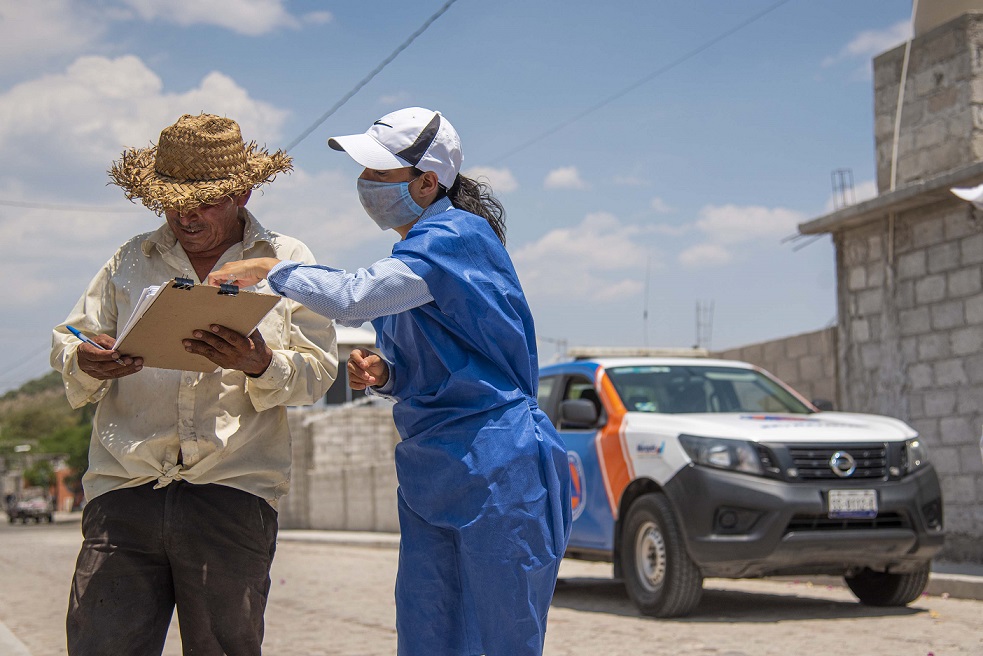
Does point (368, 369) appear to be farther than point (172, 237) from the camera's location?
No

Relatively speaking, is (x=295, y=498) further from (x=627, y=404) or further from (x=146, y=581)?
(x=146, y=581)

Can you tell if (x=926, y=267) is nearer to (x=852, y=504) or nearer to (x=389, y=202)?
(x=852, y=504)

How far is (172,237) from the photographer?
3.53 metres

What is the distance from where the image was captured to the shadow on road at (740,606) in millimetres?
8188

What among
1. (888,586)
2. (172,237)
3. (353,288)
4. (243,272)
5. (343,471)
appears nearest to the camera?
(353,288)

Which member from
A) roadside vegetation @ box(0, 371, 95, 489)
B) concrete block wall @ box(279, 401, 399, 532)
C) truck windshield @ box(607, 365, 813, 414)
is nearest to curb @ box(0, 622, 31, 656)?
truck windshield @ box(607, 365, 813, 414)

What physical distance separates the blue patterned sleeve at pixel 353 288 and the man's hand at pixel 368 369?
194 millimetres

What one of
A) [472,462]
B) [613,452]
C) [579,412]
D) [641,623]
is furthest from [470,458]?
[613,452]

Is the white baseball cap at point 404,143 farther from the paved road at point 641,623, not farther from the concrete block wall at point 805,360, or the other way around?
the concrete block wall at point 805,360

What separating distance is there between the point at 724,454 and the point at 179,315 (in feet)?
18.4

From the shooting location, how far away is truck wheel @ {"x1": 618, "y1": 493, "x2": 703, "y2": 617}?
26.1ft

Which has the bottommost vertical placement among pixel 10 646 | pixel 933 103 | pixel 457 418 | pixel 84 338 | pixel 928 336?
pixel 10 646

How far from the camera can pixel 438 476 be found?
2.90 m

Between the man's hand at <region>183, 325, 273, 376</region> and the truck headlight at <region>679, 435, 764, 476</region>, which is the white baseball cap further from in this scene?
the truck headlight at <region>679, 435, 764, 476</region>
